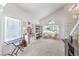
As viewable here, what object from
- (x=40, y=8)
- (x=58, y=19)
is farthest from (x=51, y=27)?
(x=40, y=8)

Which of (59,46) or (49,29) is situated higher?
(49,29)

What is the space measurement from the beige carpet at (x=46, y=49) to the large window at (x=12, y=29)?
13.7 inches

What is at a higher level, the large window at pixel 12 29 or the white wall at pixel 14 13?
the white wall at pixel 14 13

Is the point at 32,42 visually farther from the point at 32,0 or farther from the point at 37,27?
the point at 32,0

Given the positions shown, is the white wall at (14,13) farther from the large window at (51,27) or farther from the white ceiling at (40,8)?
the large window at (51,27)

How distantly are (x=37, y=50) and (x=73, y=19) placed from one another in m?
0.92

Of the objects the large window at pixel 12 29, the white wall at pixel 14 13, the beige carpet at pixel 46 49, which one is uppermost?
the white wall at pixel 14 13

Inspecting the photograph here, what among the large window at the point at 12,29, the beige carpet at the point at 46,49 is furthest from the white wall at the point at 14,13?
the beige carpet at the point at 46,49

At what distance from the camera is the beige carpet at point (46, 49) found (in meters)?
2.38

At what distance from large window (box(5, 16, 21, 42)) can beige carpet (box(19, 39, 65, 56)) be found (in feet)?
1.14

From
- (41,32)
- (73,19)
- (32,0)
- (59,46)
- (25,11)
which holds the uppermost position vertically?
(32,0)

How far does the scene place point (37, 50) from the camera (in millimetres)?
2422

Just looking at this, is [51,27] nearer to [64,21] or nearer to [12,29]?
[64,21]

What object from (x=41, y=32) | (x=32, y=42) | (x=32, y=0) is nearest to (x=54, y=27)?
(x=41, y=32)
